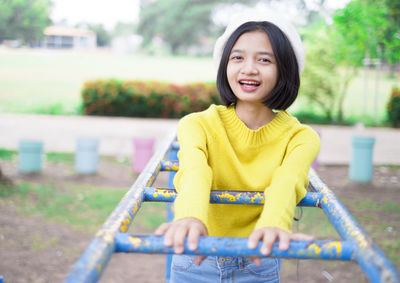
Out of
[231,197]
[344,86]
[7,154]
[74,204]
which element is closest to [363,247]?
[231,197]

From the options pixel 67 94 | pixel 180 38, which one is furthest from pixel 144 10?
pixel 67 94

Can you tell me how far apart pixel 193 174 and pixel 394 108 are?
35.1ft

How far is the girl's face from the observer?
5.19 ft

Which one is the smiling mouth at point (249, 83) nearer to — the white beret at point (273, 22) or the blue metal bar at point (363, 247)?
the white beret at point (273, 22)

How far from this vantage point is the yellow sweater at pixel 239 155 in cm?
149

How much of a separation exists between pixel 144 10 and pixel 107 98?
1200 inches

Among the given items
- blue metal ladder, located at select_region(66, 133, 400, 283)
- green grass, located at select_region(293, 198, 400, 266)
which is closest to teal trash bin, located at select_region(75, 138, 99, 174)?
green grass, located at select_region(293, 198, 400, 266)

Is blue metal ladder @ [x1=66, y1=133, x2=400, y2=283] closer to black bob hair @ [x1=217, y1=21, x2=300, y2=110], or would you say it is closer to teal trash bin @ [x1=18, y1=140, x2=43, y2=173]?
black bob hair @ [x1=217, y1=21, x2=300, y2=110]

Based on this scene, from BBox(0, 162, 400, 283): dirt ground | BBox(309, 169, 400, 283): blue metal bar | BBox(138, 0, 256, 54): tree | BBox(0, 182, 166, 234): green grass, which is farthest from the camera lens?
BBox(138, 0, 256, 54): tree

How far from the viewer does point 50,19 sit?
345 inches

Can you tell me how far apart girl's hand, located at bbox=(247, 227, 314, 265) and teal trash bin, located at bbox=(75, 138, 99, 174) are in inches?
195

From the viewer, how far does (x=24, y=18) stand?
26.1 ft

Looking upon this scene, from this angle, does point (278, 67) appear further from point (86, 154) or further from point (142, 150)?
point (86, 154)

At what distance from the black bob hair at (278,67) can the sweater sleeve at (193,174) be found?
0.73 feet
